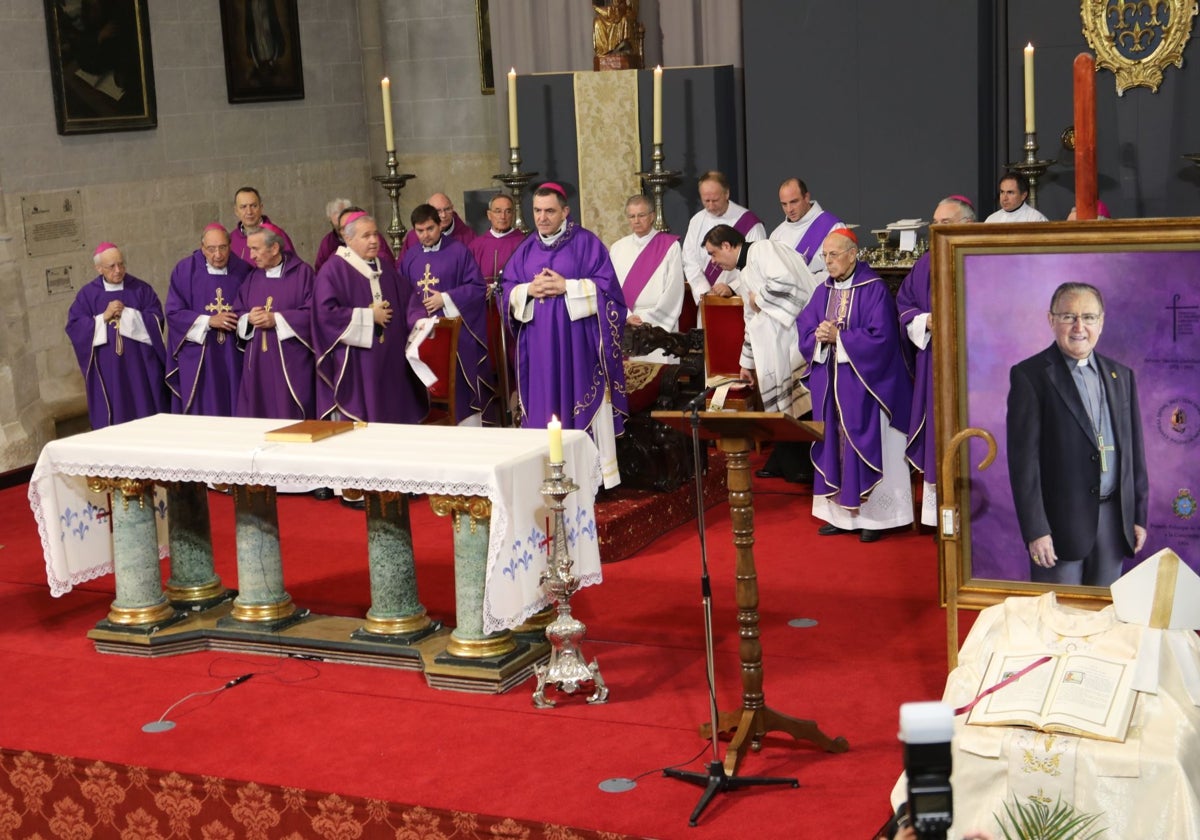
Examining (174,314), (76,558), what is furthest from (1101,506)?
(174,314)

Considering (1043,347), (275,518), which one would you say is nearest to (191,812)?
(275,518)

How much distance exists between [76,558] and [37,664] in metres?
0.50

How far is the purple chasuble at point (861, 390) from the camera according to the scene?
8633mm

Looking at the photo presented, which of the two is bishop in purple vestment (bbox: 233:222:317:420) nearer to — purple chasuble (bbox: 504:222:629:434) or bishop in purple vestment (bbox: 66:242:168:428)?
bishop in purple vestment (bbox: 66:242:168:428)

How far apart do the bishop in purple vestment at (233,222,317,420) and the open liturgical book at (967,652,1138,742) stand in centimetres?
579

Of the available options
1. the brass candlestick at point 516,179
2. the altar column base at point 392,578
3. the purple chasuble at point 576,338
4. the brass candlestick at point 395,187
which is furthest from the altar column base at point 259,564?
the brass candlestick at point 516,179

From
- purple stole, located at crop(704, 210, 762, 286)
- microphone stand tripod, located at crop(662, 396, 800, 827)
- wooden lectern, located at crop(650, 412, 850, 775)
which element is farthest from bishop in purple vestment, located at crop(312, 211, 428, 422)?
microphone stand tripod, located at crop(662, 396, 800, 827)

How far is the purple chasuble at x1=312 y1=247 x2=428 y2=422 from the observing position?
961 cm

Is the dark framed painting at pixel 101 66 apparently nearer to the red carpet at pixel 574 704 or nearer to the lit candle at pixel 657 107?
the lit candle at pixel 657 107

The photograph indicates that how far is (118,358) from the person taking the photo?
1042 cm

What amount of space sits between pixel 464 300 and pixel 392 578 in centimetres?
365

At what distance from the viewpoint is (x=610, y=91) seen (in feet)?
43.3

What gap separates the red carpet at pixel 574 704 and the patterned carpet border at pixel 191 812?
0.03m

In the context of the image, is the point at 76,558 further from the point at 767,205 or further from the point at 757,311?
the point at 767,205
